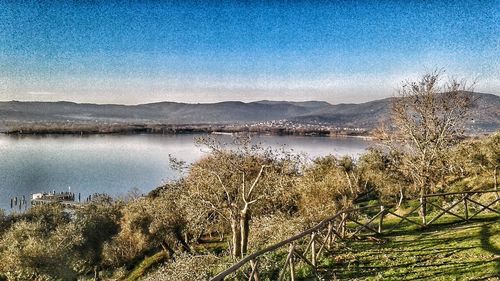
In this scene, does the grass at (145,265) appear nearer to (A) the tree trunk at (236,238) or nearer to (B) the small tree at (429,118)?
(A) the tree trunk at (236,238)

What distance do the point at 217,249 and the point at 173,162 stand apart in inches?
536

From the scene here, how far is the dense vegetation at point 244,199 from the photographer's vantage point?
23.1 meters

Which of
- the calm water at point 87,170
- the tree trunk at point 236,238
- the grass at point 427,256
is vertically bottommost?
the calm water at point 87,170

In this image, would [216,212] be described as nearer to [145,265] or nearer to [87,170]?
[145,265]

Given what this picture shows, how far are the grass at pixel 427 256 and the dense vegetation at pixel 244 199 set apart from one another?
226cm

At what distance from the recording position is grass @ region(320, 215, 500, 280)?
436 inches

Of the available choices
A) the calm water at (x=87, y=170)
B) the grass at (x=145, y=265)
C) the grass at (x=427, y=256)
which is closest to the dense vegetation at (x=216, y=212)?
the grass at (x=145, y=265)

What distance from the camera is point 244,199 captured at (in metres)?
22.0

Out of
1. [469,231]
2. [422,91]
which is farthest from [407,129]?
[469,231]

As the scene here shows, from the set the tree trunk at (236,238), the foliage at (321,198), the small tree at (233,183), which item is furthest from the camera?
the small tree at (233,183)

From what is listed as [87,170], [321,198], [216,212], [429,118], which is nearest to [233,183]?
[216,212]

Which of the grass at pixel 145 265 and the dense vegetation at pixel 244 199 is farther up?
the dense vegetation at pixel 244 199

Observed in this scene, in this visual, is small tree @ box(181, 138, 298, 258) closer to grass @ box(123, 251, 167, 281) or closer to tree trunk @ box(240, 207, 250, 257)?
tree trunk @ box(240, 207, 250, 257)

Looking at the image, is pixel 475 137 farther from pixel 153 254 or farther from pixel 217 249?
pixel 153 254
